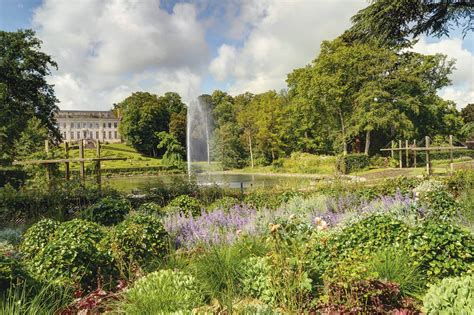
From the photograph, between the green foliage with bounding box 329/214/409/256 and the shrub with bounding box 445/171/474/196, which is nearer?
the green foliage with bounding box 329/214/409/256

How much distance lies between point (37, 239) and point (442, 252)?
4332mm

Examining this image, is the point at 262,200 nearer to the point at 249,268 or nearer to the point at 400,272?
the point at 249,268

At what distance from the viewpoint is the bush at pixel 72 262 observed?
3.57 meters

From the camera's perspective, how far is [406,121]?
27453 mm

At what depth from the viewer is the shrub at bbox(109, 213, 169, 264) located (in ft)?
14.0

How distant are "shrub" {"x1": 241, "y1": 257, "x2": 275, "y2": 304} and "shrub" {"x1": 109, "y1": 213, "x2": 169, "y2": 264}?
1.25 meters

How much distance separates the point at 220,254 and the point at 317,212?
2908mm

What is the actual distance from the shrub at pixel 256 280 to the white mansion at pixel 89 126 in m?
91.2

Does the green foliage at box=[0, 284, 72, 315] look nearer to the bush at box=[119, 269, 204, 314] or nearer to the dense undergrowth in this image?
the dense undergrowth

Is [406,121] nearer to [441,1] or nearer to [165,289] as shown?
[441,1]

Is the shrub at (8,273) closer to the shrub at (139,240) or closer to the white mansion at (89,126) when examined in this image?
the shrub at (139,240)

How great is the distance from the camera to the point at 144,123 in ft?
180

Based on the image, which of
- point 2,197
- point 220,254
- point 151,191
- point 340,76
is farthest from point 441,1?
point 340,76

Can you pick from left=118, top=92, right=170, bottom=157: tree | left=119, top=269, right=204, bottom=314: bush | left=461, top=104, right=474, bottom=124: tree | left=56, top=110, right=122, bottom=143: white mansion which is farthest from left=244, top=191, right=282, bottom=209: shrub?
left=56, top=110, right=122, bottom=143: white mansion
